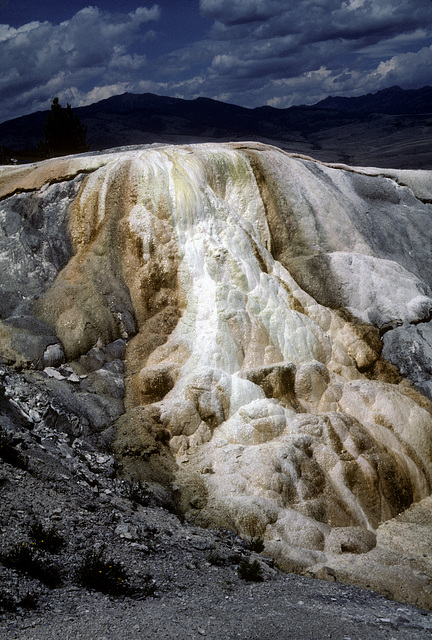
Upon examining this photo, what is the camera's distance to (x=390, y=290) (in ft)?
37.8

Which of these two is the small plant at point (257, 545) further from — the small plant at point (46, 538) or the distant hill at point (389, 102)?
the distant hill at point (389, 102)

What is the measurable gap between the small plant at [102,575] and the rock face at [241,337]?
80.6 inches

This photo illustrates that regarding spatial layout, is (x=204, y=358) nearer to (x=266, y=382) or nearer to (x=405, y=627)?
(x=266, y=382)

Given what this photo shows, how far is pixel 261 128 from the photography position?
92.5 meters

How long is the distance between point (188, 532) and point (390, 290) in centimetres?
646

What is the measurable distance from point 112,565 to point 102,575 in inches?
10.5

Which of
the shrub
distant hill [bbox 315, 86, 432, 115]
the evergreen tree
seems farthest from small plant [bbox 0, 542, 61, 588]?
distant hill [bbox 315, 86, 432, 115]

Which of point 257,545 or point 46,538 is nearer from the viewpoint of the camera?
point 46,538

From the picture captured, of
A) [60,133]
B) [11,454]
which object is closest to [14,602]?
[11,454]

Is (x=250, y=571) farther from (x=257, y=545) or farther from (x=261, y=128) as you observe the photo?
(x=261, y=128)

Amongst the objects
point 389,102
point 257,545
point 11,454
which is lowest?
point 257,545

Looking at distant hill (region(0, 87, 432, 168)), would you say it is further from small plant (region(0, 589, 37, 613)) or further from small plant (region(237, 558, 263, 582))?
small plant (region(0, 589, 37, 613))

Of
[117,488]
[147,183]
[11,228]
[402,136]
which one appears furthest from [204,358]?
[402,136]

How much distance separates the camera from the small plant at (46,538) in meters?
6.05
